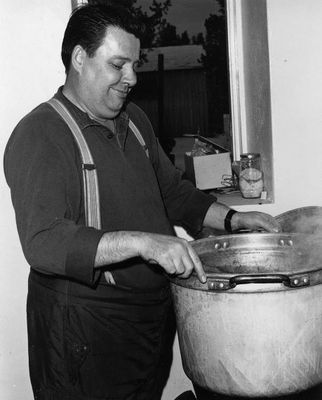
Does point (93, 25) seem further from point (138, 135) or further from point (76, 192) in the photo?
point (76, 192)

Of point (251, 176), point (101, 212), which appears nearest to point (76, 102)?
point (101, 212)

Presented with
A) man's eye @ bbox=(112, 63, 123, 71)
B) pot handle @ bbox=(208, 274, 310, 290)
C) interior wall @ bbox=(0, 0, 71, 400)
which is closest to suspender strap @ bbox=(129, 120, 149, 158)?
man's eye @ bbox=(112, 63, 123, 71)

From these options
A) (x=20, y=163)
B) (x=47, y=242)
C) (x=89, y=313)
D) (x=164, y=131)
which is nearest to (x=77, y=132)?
(x=20, y=163)

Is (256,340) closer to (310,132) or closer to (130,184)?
(130,184)

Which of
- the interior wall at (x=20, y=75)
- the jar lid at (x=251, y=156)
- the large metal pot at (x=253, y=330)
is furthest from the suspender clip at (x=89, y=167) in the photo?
the jar lid at (x=251, y=156)

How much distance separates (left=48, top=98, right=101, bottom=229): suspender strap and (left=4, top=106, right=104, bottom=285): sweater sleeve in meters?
0.02

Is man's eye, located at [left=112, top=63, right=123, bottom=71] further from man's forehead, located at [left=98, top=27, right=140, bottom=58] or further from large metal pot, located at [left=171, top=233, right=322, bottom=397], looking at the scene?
large metal pot, located at [left=171, top=233, right=322, bottom=397]

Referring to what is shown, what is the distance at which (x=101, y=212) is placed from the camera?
59.7 inches

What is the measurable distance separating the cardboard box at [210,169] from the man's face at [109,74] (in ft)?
2.91

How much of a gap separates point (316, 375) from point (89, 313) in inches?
23.6

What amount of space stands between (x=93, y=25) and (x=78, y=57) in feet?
0.31

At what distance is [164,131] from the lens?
2.68 meters

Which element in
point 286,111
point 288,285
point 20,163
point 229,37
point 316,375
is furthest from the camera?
point 229,37

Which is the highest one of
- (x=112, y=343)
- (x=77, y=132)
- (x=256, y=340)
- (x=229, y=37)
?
(x=229, y=37)
